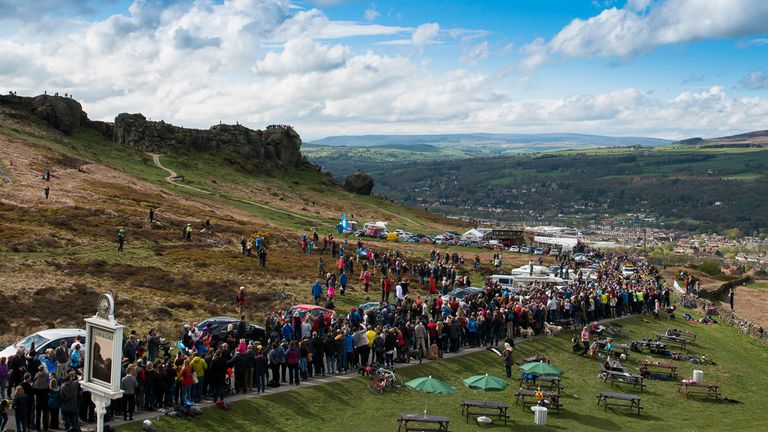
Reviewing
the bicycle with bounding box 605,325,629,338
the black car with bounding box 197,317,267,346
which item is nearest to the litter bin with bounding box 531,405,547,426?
the black car with bounding box 197,317,267,346

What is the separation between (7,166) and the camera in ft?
233

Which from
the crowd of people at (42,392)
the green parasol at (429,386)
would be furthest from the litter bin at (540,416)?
the crowd of people at (42,392)

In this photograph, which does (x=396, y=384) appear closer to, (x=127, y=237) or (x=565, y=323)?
(x=565, y=323)

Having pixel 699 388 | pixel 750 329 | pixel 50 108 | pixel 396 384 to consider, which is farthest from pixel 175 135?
pixel 699 388

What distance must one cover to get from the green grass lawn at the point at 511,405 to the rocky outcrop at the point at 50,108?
97177mm

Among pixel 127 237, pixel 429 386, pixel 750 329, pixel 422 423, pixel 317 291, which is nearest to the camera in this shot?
pixel 429 386

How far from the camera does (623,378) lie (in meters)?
31.4

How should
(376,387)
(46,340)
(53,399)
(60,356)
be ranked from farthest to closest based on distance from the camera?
(376,387) < (46,340) < (60,356) < (53,399)

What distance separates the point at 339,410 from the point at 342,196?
9867 cm

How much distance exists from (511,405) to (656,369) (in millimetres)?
11171

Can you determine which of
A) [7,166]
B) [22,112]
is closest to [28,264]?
[7,166]

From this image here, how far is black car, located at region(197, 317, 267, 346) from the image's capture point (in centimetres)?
2905

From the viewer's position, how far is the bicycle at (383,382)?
88.0ft

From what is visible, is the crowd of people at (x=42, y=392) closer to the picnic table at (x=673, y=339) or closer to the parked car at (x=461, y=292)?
the parked car at (x=461, y=292)
